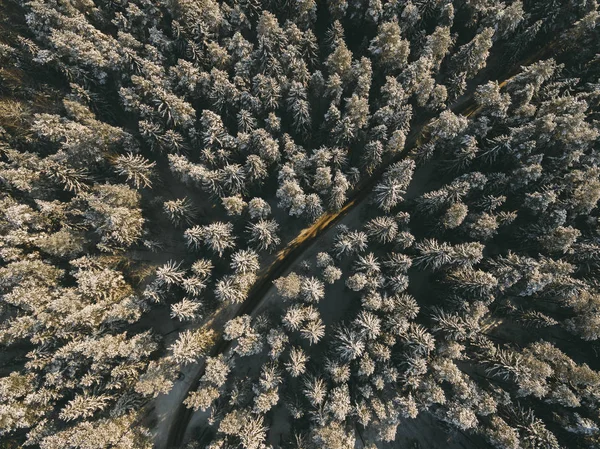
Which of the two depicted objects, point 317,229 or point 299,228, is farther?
point 317,229

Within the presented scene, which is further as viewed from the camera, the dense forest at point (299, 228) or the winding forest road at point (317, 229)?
the winding forest road at point (317, 229)

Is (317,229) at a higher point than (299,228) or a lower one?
higher

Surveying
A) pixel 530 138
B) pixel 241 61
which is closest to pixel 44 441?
pixel 241 61

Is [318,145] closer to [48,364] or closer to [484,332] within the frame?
[484,332]

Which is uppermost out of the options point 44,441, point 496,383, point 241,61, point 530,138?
point 530,138

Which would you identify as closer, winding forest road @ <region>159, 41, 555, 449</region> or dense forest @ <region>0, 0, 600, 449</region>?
dense forest @ <region>0, 0, 600, 449</region>
